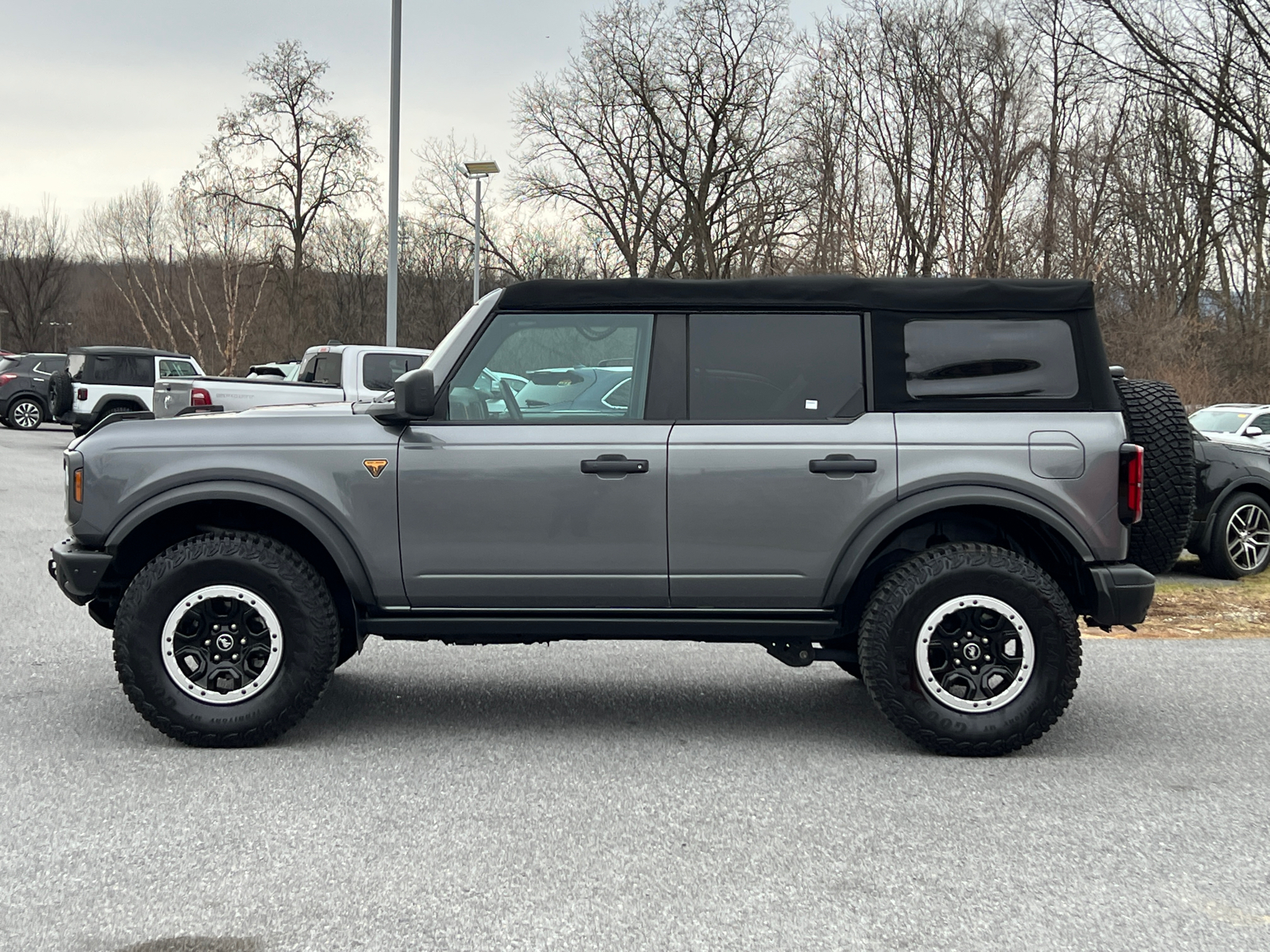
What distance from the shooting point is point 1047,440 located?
17.6 ft

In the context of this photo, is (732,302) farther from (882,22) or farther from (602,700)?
(882,22)

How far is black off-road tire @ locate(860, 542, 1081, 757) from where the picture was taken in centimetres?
525

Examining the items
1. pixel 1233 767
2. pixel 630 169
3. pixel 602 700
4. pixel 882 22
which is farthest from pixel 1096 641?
pixel 630 169

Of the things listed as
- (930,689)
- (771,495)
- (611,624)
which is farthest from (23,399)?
(930,689)

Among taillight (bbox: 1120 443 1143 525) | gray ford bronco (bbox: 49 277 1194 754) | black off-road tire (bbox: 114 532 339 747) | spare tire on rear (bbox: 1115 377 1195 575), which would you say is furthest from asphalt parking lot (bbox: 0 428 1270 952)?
taillight (bbox: 1120 443 1143 525)

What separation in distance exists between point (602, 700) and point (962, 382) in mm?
2265

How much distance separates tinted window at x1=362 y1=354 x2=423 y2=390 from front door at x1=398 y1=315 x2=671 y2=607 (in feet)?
36.6

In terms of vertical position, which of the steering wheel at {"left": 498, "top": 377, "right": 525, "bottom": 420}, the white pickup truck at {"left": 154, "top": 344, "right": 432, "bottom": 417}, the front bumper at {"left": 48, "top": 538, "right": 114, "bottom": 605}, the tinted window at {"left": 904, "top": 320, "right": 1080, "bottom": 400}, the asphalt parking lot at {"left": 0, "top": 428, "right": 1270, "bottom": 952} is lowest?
the asphalt parking lot at {"left": 0, "top": 428, "right": 1270, "bottom": 952}

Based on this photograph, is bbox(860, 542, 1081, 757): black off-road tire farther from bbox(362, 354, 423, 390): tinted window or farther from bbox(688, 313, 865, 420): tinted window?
bbox(362, 354, 423, 390): tinted window

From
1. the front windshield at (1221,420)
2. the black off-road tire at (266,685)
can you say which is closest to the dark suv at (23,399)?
the front windshield at (1221,420)

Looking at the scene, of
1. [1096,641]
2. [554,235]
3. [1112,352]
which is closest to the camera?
[1096,641]

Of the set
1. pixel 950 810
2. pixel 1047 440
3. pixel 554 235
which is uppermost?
pixel 554 235

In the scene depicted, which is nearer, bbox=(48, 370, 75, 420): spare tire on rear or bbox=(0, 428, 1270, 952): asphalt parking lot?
bbox=(0, 428, 1270, 952): asphalt parking lot

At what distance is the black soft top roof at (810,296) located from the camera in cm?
547
